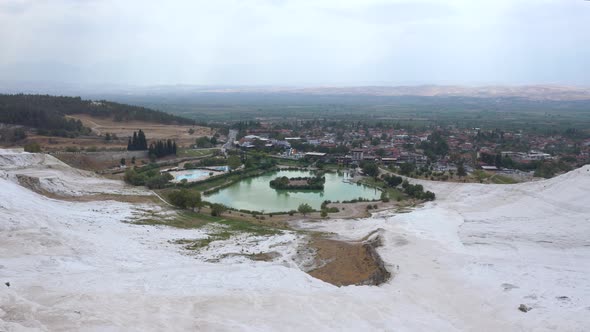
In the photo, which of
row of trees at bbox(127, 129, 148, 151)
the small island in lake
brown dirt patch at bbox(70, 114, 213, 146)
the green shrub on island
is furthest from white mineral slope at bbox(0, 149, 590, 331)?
brown dirt patch at bbox(70, 114, 213, 146)

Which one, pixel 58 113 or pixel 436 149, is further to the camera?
pixel 58 113

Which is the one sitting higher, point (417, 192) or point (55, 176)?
point (55, 176)

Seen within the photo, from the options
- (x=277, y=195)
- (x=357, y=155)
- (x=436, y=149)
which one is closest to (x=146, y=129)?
(x=357, y=155)

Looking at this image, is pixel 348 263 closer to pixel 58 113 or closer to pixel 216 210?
pixel 216 210

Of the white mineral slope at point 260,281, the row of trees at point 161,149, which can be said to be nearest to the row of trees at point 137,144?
the row of trees at point 161,149

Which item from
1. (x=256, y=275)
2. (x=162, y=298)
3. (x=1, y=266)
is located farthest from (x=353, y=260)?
(x=1, y=266)

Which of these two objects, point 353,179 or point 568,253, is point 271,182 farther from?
point 568,253

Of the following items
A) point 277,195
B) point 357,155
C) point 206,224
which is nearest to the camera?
point 206,224

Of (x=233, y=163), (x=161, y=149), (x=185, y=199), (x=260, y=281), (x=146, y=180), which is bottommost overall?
(x=233, y=163)
